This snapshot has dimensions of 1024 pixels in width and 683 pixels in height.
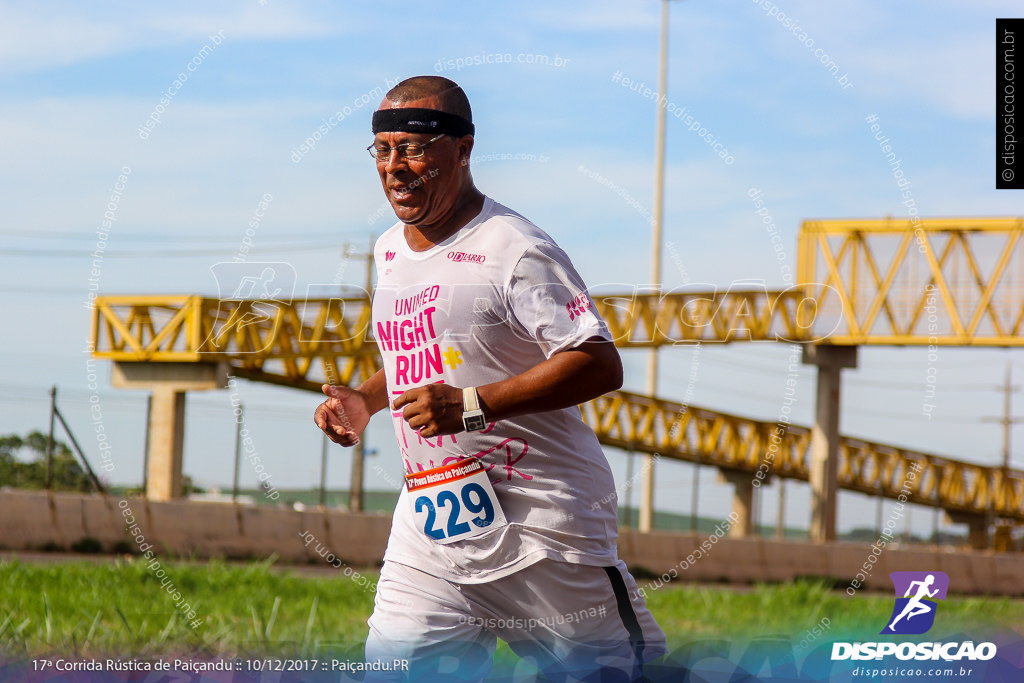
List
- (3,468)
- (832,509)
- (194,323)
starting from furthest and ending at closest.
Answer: (832,509), (194,323), (3,468)

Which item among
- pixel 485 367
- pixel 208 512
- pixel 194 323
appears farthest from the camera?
pixel 194 323

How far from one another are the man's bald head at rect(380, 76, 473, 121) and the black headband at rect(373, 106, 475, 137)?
2 centimetres

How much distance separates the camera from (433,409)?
342 cm

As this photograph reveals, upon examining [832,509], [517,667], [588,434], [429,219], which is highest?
[429,219]

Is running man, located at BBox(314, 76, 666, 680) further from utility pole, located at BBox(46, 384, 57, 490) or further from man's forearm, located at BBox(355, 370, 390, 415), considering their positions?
utility pole, located at BBox(46, 384, 57, 490)

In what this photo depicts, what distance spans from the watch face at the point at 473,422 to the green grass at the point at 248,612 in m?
2.82

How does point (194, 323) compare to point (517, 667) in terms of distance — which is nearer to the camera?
point (517, 667)

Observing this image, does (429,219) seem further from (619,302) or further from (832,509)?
(832,509)

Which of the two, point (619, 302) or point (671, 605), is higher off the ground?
point (619, 302)

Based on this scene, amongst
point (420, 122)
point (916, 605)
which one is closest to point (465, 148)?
point (420, 122)

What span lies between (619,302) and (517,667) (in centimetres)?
2214

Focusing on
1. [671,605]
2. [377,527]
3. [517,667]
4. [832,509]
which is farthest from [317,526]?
[832,509]

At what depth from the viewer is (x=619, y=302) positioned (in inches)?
1021

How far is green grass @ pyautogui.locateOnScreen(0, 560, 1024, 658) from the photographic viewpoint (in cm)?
646
